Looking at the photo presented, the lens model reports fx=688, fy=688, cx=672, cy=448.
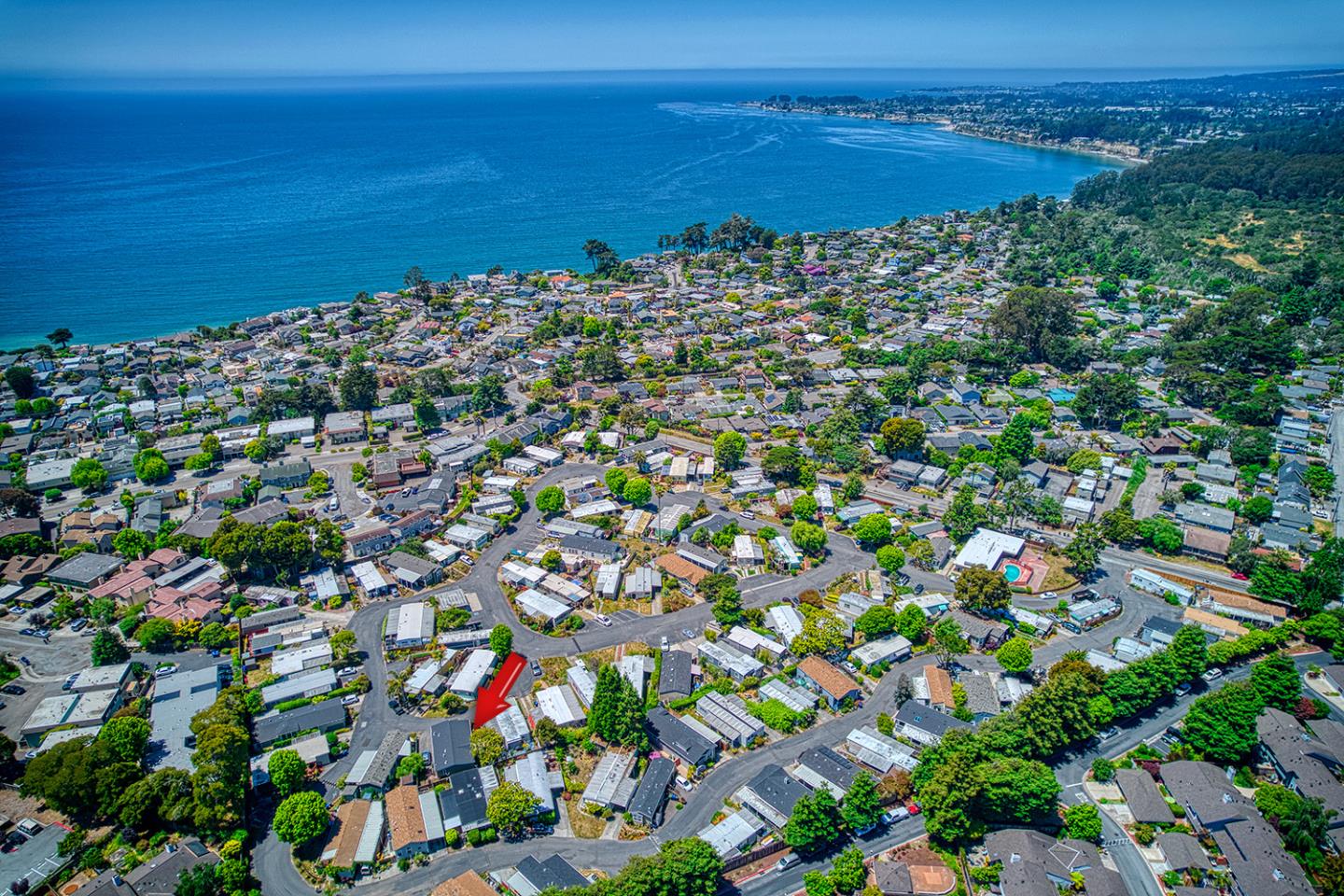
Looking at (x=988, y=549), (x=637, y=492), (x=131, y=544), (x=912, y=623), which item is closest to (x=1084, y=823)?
(x=912, y=623)

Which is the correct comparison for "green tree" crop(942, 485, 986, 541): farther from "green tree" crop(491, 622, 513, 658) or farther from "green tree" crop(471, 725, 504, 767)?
"green tree" crop(471, 725, 504, 767)

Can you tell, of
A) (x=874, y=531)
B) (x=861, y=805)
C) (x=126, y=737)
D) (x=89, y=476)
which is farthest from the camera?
(x=89, y=476)

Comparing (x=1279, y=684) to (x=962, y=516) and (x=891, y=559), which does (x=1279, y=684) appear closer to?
(x=962, y=516)

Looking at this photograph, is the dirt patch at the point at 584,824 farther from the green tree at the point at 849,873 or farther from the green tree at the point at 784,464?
the green tree at the point at 784,464

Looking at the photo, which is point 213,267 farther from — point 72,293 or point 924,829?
point 924,829

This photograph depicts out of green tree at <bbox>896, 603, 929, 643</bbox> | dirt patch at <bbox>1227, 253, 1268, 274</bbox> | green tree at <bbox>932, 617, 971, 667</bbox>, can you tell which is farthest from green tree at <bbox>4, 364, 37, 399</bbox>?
dirt patch at <bbox>1227, 253, 1268, 274</bbox>

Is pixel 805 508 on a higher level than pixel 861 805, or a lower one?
higher
